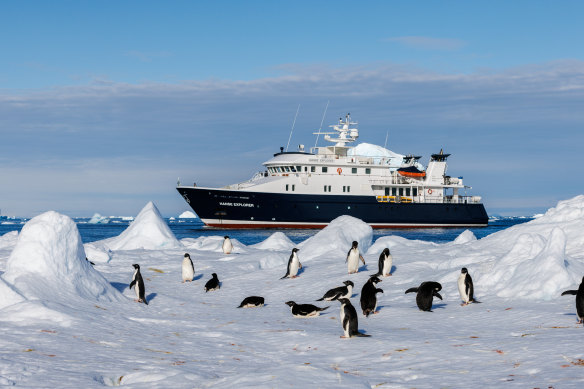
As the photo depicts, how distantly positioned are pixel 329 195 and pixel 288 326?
159ft

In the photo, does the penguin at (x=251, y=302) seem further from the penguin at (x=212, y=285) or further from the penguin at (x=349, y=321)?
the penguin at (x=349, y=321)

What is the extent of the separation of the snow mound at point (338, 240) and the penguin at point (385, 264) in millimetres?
4897

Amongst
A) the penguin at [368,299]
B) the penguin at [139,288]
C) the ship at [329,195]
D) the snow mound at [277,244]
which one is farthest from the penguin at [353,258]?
the ship at [329,195]

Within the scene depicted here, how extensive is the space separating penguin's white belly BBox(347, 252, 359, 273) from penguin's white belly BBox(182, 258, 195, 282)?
172 inches

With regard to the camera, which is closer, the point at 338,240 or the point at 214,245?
the point at 338,240

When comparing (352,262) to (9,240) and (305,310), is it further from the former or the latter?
(9,240)

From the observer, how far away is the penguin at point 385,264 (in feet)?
50.9

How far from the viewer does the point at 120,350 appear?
882 cm

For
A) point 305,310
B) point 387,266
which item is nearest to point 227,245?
point 387,266

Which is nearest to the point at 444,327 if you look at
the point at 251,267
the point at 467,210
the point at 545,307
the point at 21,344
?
the point at 545,307

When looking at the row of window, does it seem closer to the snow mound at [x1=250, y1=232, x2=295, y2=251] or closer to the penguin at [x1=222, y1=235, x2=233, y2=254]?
the snow mound at [x1=250, y1=232, x2=295, y2=251]

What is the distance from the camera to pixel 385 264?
15633 millimetres

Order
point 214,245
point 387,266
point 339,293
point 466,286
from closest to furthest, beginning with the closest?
point 466,286 < point 339,293 < point 387,266 < point 214,245

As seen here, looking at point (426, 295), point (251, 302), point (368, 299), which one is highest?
point (426, 295)
